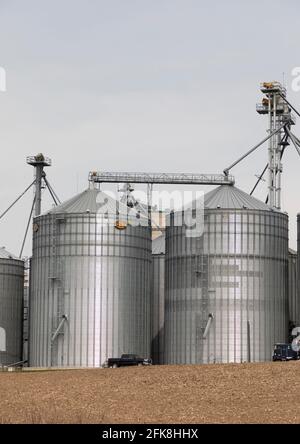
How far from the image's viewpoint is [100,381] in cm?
6544

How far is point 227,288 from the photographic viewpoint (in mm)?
104438

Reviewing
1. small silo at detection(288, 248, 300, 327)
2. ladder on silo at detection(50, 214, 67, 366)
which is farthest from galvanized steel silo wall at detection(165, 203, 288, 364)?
ladder on silo at detection(50, 214, 67, 366)

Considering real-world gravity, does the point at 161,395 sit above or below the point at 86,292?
below

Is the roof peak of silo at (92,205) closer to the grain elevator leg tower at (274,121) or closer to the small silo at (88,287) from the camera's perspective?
the small silo at (88,287)

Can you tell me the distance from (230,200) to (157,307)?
16.3 m

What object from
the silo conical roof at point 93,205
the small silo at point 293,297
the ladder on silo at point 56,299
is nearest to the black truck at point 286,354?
the small silo at point 293,297

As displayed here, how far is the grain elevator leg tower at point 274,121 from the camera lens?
14250cm

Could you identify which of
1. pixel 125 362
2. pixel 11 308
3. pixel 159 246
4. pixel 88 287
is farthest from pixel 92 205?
pixel 125 362

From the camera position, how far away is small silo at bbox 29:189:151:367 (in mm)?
107125

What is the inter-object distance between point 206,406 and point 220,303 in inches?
1985

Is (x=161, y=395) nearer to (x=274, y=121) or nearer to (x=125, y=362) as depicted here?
(x=125, y=362)

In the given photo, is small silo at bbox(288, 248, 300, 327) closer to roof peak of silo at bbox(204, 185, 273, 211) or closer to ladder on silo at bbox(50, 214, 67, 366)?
roof peak of silo at bbox(204, 185, 273, 211)

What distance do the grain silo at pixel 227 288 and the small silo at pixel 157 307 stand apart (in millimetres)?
7704
